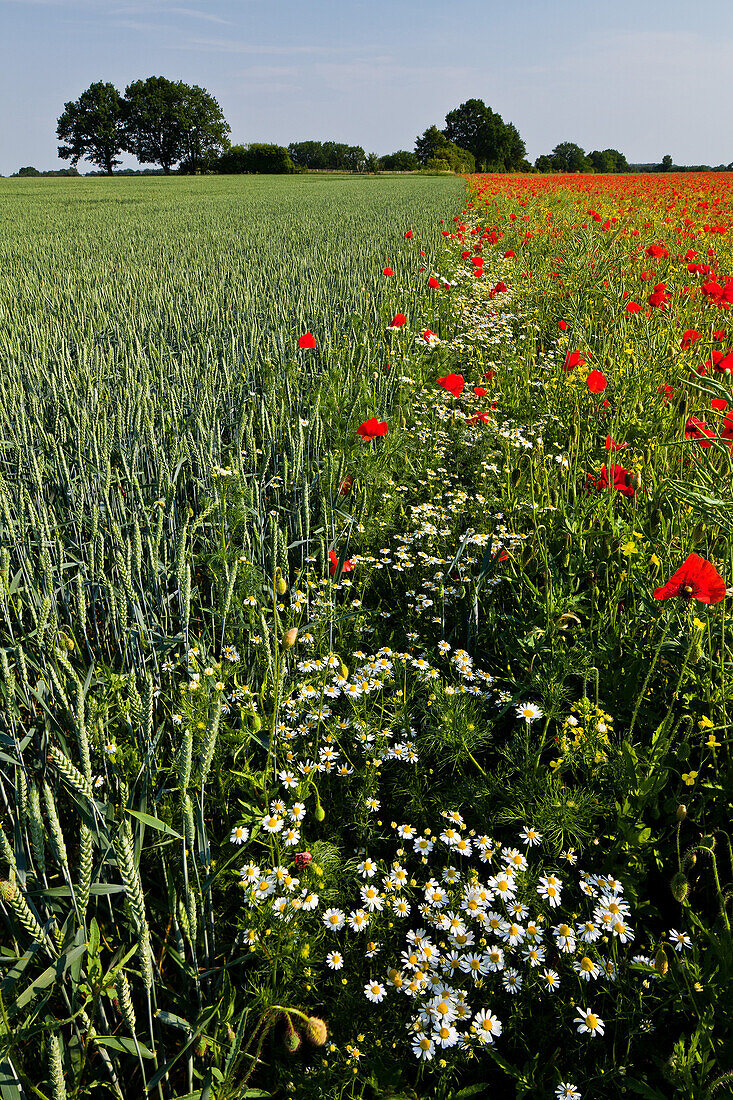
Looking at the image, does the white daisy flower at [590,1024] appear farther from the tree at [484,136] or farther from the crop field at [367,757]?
the tree at [484,136]

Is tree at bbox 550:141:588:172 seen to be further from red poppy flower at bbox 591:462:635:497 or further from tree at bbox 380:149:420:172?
red poppy flower at bbox 591:462:635:497

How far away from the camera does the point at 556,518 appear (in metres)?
3.06

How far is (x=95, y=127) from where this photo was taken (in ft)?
271

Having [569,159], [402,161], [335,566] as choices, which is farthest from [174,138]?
[335,566]

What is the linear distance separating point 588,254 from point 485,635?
598 cm

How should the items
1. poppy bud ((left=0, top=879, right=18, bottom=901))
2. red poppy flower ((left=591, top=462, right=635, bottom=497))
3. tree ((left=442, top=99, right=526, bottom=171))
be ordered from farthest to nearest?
tree ((left=442, top=99, right=526, bottom=171))
red poppy flower ((left=591, top=462, right=635, bottom=497))
poppy bud ((left=0, top=879, right=18, bottom=901))

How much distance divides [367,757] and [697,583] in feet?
3.68

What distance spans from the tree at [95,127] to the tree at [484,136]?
160ft

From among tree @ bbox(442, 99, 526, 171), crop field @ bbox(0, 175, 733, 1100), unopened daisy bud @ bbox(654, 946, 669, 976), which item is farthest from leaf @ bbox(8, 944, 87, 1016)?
tree @ bbox(442, 99, 526, 171)

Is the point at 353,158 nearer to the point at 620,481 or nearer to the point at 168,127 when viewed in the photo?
the point at 168,127

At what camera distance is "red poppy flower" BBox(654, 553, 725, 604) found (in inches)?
67.8

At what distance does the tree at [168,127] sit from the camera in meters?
82.8

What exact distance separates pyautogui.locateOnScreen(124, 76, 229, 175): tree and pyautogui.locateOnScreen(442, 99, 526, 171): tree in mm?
36012

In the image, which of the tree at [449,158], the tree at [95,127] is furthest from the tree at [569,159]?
the tree at [95,127]
